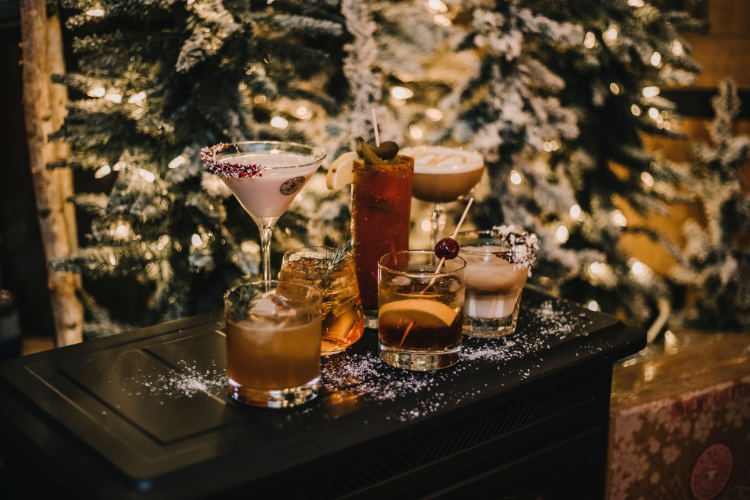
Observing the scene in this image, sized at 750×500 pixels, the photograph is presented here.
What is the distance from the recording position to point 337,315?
1281mm

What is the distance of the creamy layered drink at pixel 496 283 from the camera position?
1.37 meters

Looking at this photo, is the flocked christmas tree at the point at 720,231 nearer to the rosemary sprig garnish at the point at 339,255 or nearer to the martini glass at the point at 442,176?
the martini glass at the point at 442,176

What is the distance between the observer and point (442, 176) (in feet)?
5.13

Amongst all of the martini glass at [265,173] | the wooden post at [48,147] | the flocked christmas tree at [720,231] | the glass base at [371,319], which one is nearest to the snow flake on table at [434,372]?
the glass base at [371,319]

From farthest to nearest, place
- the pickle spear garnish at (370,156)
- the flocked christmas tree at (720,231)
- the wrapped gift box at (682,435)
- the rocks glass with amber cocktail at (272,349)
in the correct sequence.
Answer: the flocked christmas tree at (720,231) → the wrapped gift box at (682,435) → the pickle spear garnish at (370,156) → the rocks glass with amber cocktail at (272,349)

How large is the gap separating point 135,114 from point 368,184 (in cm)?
96

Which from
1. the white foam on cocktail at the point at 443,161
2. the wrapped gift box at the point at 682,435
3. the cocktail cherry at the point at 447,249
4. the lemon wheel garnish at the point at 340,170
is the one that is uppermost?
the lemon wheel garnish at the point at 340,170

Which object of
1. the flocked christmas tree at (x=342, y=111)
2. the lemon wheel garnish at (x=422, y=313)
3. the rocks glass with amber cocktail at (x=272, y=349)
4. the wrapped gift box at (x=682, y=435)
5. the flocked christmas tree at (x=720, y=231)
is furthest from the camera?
the flocked christmas tree at (x=720, y=231)

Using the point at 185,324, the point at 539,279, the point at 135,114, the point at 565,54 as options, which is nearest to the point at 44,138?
the point at 135,114

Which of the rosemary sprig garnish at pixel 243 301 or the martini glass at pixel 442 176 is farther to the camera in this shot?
the martini glass at pixel 442 176

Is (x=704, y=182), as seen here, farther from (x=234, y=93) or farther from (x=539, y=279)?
(x=234, y=93)

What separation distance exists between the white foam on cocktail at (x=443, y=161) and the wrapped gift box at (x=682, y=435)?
75 cm

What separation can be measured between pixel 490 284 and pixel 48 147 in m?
1.59

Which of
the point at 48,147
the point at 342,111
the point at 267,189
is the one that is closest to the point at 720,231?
the point at 342,111
